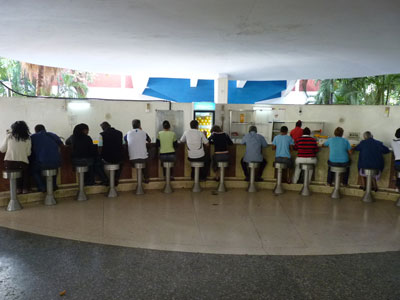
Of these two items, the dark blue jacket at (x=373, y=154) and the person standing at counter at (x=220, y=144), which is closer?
the dark blue jacket at (x=373, y=154)

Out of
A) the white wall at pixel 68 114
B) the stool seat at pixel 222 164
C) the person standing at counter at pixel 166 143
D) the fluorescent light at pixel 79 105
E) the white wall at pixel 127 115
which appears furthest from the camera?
the fluorescent light at pixel 79 105

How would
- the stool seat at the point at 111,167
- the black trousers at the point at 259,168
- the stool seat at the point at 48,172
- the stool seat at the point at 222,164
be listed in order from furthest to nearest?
the black trousers at the point at 259,168
the stool seat at the point at 222,164
the stool seat at the point at 111,167
the stool seat at the point at 48,172

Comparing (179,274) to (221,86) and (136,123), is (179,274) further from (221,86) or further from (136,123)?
(221,86)

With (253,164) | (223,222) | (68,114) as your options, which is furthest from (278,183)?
(68,114)

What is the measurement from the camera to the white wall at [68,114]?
869 centimetres

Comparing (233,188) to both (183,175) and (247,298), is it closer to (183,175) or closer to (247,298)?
(183,175)

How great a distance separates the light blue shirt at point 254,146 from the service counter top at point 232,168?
0.58 m

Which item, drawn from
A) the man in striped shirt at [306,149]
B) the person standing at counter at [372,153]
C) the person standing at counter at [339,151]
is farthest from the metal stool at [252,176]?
the person standing at counter at [372,153]

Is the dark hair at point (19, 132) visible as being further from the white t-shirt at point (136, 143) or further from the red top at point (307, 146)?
the red top at point (307, 146)

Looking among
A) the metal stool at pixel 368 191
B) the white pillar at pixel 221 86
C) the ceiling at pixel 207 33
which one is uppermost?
the ceiling at pixel 207 33

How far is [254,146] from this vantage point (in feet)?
25.1

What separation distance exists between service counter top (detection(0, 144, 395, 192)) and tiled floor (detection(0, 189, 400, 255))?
0.62 m

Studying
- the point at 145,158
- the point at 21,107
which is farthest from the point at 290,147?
the point at 21,107

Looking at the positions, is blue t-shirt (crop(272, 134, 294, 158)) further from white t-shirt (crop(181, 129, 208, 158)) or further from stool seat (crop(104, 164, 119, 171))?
stool seat (crop(104, 164, 119, 171))
